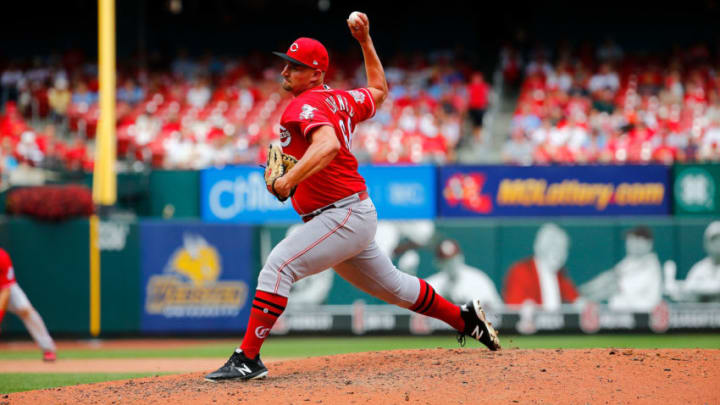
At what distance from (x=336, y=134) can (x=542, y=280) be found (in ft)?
20.9

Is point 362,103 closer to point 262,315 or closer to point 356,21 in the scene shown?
point 356,21

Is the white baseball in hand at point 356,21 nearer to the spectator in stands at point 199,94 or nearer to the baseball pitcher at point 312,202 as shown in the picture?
the baseball pitcher at point 312,202

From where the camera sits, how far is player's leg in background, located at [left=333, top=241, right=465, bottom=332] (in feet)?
16.3

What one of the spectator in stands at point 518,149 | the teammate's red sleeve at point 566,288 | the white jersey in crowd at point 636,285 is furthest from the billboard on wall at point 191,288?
the spectator in stands at point 518,149

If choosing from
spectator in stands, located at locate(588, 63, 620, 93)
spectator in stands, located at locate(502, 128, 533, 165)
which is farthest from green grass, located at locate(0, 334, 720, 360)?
spectator in stands, located at locate(588, 63, 620, 93)

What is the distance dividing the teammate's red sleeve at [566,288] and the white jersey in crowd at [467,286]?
29.9 inches

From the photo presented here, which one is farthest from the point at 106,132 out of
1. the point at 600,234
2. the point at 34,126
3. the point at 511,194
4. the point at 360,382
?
the point at 360,382

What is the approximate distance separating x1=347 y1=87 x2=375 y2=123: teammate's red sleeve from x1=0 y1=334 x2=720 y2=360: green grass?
14.2 feet

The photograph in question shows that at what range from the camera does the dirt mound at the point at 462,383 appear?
4363mm

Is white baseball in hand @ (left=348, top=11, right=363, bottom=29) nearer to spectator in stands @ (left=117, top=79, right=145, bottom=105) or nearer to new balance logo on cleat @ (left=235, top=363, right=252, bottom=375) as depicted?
new balance logo on cleat @ (left=235, top=363, right=252, bottom=375)

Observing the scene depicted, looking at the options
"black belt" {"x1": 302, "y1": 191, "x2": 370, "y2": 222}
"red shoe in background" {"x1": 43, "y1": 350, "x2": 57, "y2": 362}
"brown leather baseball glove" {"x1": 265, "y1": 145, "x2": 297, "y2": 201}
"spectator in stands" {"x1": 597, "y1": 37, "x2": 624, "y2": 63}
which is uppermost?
"spectator in stands" {"x1": 597, "y1": 37, "x2": 624, "y2": 63}

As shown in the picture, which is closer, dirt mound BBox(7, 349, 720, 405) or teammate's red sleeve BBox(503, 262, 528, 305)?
dirt mound BBox(7, 349, 720, 405)

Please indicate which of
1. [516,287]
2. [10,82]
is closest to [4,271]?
[516,287]

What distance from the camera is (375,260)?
497cm
